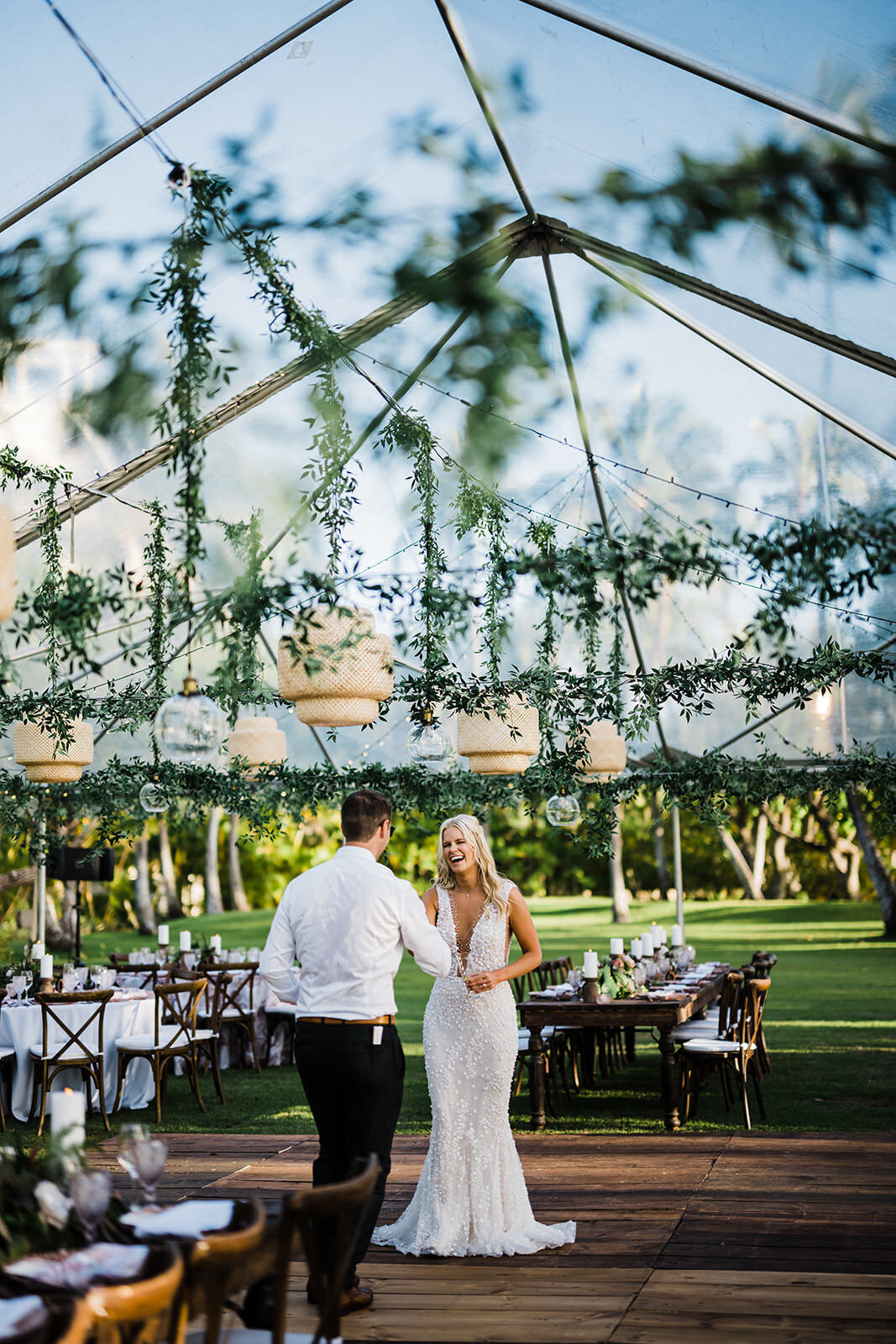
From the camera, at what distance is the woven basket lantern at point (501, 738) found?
778cm

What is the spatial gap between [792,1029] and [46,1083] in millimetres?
7236

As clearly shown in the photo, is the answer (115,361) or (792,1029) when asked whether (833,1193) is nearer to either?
(115,361)

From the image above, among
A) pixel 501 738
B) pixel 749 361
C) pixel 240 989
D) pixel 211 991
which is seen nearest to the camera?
pixel 749 361

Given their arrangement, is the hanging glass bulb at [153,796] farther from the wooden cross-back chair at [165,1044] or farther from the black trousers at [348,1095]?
the black trousers at [348,1095]

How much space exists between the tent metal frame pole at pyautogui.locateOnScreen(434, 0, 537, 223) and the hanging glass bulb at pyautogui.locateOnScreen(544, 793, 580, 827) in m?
4.59

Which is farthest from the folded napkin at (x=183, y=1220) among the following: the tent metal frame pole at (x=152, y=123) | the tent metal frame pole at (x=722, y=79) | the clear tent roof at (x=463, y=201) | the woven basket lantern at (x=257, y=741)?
the woven basket lantern at (x=257, y=741)

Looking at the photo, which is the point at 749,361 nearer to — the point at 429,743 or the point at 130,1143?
the point at 429,743

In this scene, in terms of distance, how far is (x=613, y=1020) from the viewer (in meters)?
7.95

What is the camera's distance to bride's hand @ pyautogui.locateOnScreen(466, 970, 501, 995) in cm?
510

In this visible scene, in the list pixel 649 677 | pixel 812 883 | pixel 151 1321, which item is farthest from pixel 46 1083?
pixel 812 883

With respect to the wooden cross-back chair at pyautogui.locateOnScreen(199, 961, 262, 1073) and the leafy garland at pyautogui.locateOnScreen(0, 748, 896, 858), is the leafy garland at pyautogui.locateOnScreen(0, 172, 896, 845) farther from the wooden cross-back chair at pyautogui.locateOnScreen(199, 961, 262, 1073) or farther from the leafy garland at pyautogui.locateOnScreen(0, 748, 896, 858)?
the wooden cross-back chair at pyautogui.locateOnScreen(199, 961, 262, 1073)

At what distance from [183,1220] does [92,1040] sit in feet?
21.5

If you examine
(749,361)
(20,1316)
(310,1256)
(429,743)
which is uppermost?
(749,361)

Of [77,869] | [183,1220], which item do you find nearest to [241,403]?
[183,1220]
